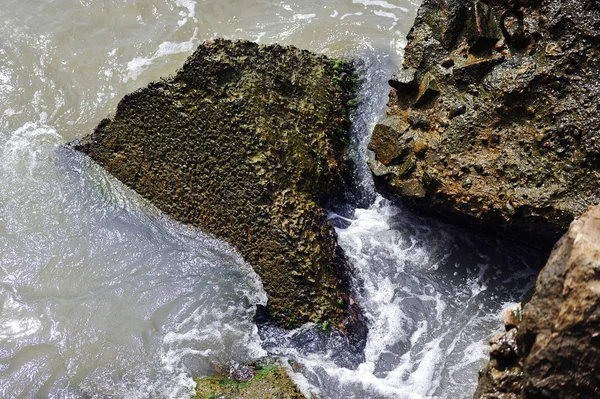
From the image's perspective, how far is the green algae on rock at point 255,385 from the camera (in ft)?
13.0

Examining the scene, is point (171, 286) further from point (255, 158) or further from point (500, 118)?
point (500, 118)

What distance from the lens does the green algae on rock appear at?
156 inches

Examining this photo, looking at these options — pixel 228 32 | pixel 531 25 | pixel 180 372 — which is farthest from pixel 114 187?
pixel 531 25

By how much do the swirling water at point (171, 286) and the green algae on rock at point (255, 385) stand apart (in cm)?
14

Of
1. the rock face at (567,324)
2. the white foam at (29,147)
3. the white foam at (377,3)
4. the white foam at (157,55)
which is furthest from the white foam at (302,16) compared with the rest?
the rock face at (567,324)

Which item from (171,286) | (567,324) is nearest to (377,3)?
(171,286)

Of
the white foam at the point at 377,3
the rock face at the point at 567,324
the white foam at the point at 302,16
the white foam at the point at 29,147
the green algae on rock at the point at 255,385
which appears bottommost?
the green algae on rock at the point at 255,385

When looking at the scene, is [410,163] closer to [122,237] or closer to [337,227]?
[337,227]

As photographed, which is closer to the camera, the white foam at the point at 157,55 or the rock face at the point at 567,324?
the rock face at the point at 567,324

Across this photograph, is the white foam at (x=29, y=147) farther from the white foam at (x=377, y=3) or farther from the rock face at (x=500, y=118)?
the white foam at (x=377, y=3)

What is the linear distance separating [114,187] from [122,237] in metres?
0.60

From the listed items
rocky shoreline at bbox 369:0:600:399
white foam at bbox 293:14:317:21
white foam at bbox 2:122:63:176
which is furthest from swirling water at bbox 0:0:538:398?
white foam at bbox 293:14:317:21

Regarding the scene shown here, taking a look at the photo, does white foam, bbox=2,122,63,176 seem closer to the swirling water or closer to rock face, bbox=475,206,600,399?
the swirling water

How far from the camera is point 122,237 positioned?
524cm
